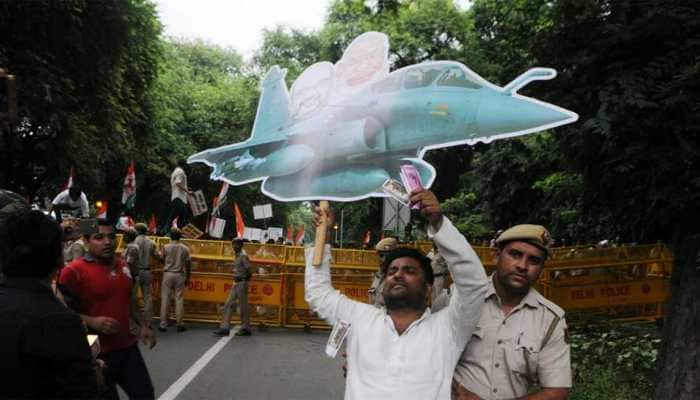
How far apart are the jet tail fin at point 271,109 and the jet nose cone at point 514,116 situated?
3.56ft

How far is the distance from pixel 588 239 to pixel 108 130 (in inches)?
553

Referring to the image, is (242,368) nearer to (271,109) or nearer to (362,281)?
(362,281)

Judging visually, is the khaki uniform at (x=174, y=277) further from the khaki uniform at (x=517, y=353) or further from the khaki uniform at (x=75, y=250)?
the khaki uniform at (x=517, y=353)

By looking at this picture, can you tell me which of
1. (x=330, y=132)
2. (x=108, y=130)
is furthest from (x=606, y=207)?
(x=108, y=130)

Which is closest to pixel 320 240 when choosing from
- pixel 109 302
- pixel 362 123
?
pixel 362 123

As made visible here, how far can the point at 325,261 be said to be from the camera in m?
3.35

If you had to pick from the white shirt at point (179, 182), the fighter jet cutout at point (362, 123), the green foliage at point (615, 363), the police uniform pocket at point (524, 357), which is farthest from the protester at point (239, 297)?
the police uniform pocket at point (524, 357)

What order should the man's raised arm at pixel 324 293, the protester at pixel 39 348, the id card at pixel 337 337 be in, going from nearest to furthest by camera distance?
the protester at pixel 39 348
the id card at pixel 337 337
the man's raised arm at pixel 324 293

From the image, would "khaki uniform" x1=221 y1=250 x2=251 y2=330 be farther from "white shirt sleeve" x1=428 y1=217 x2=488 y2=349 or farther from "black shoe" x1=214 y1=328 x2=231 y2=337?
"white shirt sleeve" x1=428 y1=217 x2=488 y2=349

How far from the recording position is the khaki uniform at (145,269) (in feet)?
41.1

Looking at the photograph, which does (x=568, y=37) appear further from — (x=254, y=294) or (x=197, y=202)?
(x=254, y=294)

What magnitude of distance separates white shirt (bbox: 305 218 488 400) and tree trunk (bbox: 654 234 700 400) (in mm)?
3394

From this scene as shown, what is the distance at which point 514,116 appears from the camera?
4148 millimetres

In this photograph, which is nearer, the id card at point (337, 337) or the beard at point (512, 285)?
the beard at point (512, 285)
